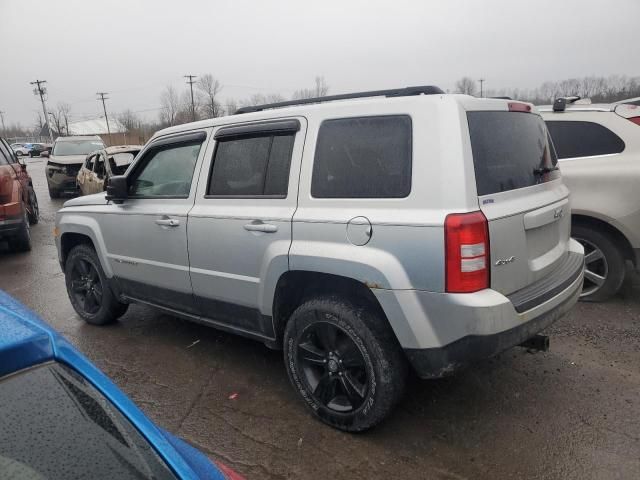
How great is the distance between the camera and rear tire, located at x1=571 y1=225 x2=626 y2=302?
449cm

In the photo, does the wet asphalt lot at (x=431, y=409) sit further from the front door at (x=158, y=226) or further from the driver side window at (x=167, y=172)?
the driver side window at (x=167, y=172)

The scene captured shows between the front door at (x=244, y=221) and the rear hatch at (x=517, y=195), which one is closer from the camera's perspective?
the rear hatch at (x=517, y=195)

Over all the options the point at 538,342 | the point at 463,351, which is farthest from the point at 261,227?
the point at 538,342

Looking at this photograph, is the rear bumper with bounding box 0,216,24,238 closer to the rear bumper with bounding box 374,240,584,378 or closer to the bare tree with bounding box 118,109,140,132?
the rear bumper with bounding box 374,240,584,378

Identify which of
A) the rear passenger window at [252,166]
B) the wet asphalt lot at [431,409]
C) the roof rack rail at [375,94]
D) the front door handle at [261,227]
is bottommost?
the wet asphalt lot at [431,409]

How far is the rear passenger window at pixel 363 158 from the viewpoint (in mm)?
2602

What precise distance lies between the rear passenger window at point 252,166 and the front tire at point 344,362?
82cm

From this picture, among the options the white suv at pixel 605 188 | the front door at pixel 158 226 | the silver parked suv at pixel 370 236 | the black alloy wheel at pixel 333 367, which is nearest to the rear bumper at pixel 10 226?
the front door at pixel 158 226

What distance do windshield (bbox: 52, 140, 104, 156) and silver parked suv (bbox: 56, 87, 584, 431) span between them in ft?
42.6

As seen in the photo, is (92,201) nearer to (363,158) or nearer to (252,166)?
(252,166)

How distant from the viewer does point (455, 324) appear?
243 centimetres

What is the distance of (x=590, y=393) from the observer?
3.22m

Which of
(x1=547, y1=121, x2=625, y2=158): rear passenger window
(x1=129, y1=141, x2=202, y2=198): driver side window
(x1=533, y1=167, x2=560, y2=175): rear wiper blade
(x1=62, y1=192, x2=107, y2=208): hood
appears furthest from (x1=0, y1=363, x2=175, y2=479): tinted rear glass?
(x1=547, y1=121, x2=625, y2=158): rear passenger window

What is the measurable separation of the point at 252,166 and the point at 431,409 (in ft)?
6.46
